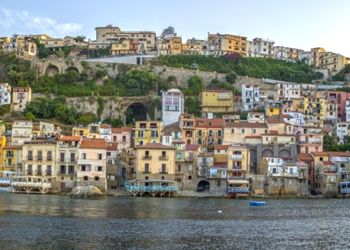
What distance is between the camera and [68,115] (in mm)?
93125

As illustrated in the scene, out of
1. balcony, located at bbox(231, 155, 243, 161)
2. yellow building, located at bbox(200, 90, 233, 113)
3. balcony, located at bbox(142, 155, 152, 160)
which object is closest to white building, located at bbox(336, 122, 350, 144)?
yellow building, located at bbox(200, 90, 233, 113)

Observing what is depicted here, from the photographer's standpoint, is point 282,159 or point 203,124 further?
point 203,124

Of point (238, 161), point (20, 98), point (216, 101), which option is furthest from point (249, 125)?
point (20, 98)

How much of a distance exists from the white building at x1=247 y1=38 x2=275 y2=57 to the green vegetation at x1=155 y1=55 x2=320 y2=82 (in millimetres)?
7905

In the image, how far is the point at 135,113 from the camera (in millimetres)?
101812

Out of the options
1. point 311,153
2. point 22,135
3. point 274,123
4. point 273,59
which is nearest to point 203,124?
point 274,123

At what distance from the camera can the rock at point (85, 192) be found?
65062 millimetres

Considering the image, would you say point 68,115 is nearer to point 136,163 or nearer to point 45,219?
point 136,163

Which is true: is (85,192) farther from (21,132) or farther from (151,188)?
(21,132)

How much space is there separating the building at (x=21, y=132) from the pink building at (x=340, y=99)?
150ft

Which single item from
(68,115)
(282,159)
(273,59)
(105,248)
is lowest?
(105,248)

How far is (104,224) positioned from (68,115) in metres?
53.9

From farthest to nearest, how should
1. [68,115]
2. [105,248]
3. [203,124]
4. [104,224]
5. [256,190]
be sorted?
[68,115], [203,124], [256,190], [104,224], [105,248]

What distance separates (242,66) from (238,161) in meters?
45.1
